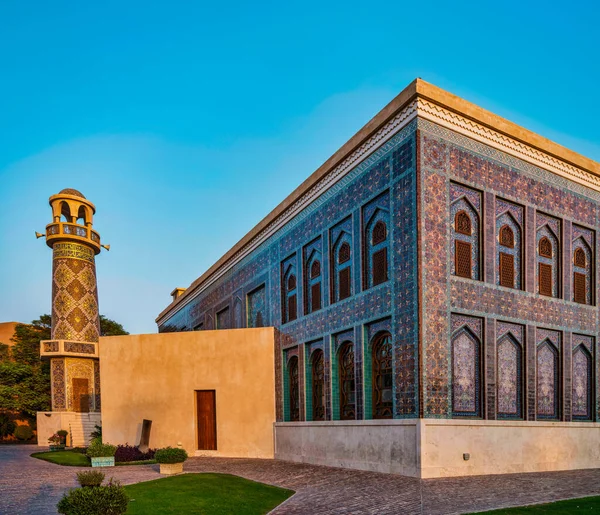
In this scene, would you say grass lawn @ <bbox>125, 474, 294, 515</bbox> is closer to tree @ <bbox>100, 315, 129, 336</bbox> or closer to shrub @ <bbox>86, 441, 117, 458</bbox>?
shrub @ <bbox>86, 441, 117, 458</bbox>

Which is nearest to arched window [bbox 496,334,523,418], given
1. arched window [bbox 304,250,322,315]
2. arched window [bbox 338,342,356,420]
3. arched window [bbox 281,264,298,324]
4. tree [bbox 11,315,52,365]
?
arched window [bbox 338,342,356,420]

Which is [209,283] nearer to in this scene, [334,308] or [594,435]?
[334,308]

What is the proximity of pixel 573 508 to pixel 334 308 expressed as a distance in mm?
8293

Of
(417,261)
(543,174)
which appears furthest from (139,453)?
(543,174)

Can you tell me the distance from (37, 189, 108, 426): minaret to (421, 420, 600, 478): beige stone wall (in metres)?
22.7

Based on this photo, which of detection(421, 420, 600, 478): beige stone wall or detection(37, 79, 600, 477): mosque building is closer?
detection(421, 420, 600, 478): beige stone wall

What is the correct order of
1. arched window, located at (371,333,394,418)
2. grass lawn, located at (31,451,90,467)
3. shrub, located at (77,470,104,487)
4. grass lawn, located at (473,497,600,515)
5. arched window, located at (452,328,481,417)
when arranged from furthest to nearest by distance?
1. grass lawn, located at (31,451,90,467)
2. arched window, located at (371,333,394,418)
3. arched window, located at (452,328,481,417)
4. grass lawn, located at (473,497,600,515)
5. shrub, located at (77,470,104,487)

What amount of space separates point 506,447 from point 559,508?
4368mm

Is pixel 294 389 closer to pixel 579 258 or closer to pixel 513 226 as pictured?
pixel 513 226

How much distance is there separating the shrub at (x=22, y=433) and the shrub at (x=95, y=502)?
33.0 meters

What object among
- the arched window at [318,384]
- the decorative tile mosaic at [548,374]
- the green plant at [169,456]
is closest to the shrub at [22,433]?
the arched window at [318,384]

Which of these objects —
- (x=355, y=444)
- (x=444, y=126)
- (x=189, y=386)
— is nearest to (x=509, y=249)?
(x=444, y=126)

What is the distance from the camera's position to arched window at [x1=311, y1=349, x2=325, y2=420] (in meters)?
16.3

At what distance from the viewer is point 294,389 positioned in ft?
58.9
